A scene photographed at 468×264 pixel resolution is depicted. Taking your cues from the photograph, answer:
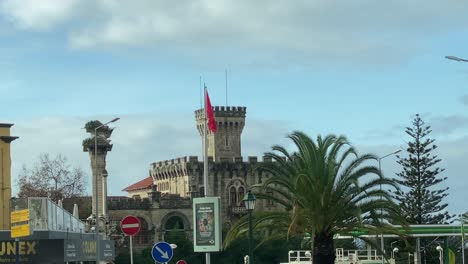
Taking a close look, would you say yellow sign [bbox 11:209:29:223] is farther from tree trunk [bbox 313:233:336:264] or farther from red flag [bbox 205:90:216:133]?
tree trunk [bbox 313:233:336:264]

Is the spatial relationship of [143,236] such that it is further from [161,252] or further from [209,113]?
[161,252]

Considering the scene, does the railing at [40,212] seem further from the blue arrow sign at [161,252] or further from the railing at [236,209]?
the railing at [236,209]

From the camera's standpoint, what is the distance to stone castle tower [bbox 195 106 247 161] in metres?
116

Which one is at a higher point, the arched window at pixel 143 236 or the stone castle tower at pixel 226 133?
the stone castle tower at pixel 226 133

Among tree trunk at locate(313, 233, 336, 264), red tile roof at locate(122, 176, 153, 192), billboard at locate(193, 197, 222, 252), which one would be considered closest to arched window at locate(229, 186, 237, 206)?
red tile roof at locate(122, 176, 153, 192)

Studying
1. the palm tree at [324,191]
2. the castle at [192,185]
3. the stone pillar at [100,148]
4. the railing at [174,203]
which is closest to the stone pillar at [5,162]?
the palm tree at [324,191]

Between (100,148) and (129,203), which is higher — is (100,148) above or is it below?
above

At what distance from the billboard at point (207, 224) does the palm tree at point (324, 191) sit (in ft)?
26.4

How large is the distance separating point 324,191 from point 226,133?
81602 mm

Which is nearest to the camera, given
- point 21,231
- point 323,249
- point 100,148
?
point 21,231

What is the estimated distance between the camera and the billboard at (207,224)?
27828mm

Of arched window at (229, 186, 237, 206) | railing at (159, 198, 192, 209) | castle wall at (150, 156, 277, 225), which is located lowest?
railing at (159, 198, 192, 209)

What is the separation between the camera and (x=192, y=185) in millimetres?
109375

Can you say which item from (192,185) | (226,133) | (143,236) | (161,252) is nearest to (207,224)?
(161,252)
